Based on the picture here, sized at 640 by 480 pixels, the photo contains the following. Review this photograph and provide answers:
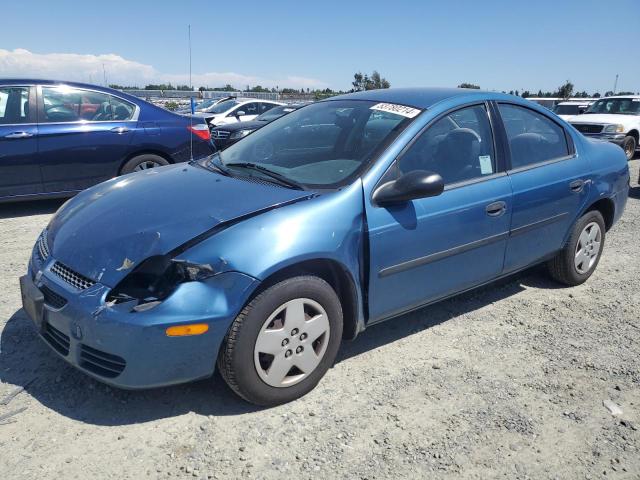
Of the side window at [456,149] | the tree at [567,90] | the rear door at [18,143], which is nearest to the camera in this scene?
the side window at [456,149]

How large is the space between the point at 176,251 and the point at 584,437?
2.13m

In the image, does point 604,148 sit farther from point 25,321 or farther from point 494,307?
point 25,321

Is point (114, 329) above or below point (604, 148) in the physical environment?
below

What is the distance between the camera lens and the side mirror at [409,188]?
2.85 metres

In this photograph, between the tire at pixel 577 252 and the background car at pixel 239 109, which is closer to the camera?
the tire at pixel 577 252

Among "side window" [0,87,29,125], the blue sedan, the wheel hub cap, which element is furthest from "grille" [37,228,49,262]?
"side window" [0,87,29,125]

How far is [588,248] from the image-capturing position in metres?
4.44

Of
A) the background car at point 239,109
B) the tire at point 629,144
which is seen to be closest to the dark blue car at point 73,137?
the background car at point 239,109

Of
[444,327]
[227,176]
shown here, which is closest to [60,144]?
[227,176]

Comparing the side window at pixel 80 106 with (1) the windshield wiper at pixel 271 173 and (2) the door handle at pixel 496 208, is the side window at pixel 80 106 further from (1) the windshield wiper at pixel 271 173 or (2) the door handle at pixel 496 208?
(2) the door handle at pixel 496 208

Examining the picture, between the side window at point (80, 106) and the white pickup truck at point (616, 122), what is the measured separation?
1036 cm

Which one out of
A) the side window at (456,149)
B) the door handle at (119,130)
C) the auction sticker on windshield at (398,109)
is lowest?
the door handle at (119,130)

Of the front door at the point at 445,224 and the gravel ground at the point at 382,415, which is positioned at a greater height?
the front door at the point at 445,224

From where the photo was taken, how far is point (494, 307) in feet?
13.3
